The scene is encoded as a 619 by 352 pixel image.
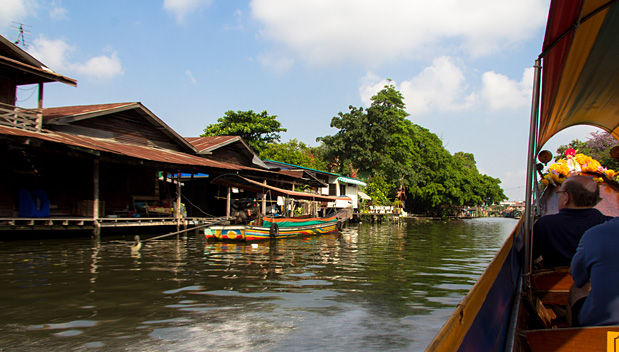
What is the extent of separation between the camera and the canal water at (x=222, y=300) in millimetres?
4406

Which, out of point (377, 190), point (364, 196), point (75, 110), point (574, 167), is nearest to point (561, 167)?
point (574, 167)

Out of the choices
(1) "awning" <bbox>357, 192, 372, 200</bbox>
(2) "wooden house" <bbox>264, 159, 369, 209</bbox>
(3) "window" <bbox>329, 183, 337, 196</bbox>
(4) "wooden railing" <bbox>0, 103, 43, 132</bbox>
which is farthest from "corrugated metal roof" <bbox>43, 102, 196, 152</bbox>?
(1) "awning" <bbox>357, 192, 372, 200</bbox>

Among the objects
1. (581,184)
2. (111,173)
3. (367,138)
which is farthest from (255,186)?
(367,138)

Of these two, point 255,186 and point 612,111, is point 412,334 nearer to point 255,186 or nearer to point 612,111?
point 612,111

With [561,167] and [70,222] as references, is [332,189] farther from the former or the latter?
[561,167]

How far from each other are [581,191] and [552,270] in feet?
2.76

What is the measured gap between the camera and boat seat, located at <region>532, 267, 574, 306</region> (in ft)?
12.7

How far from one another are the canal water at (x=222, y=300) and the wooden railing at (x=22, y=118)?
4.68m

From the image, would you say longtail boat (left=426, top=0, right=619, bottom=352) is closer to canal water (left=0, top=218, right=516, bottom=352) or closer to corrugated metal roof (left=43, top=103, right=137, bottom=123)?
canal water (left=0, top=218, right=516, bottom=352)

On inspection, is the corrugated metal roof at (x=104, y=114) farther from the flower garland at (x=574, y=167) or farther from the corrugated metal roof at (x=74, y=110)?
the flower garland at (x=574, y=167)

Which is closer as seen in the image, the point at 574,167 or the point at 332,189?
the point at 574,167

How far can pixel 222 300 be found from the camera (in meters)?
6.07

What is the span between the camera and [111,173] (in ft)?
57.3

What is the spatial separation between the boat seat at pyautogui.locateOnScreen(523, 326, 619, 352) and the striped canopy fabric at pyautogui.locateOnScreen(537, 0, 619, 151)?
1.96 meters
